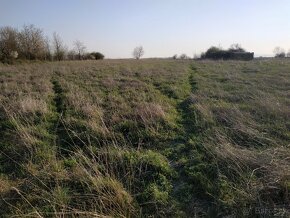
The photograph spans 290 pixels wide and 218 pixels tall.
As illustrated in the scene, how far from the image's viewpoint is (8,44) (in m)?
46.3

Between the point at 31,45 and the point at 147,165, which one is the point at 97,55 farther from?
the point at 147,165

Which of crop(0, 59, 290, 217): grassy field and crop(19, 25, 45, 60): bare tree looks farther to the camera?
crop(19, 25, 45, 60): bare tree

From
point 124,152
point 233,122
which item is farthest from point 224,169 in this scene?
point 233,122

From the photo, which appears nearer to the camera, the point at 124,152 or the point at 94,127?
the point at 124,152

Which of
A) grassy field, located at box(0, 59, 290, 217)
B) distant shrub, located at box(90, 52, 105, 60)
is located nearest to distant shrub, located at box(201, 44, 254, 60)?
distant shrub, located at box(90, 52, 105, 60)

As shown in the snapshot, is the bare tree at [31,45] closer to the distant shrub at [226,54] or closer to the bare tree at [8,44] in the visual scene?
the bare tree at [8,44]

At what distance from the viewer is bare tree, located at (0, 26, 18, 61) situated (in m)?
44.8

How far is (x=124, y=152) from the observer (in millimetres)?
5883

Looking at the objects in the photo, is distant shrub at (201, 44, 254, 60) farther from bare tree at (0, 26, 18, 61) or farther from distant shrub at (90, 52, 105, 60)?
bare tree at (0, 26, 18, 61)

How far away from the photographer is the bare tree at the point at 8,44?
147 ft

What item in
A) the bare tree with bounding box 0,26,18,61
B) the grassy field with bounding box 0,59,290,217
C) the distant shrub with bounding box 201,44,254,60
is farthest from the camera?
the distant shrub with bounding box 201,44,254,60

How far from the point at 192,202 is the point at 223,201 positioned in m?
0.44

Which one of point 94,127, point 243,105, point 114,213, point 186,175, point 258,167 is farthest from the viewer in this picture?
point 243,105

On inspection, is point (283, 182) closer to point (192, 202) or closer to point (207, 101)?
point (192, 202)
